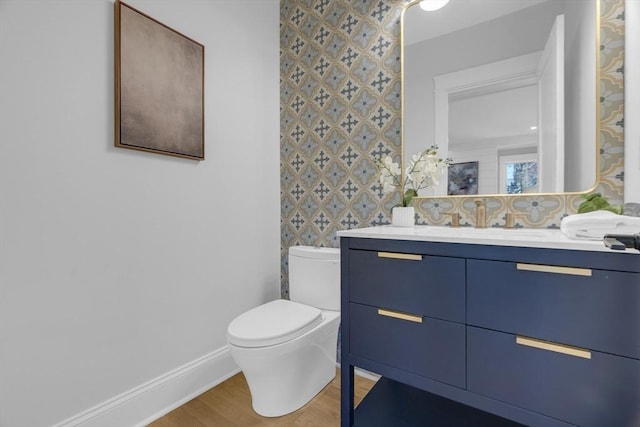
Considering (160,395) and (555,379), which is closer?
(555,379)

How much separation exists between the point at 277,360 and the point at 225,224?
2.95 ft

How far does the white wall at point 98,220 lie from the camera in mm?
1198

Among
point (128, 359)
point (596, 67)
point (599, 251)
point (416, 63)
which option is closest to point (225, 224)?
point (128, 359)

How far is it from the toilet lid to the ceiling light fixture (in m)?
1.76

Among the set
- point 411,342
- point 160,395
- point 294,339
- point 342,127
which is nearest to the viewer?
point 411,342

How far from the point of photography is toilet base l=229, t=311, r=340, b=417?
1.44m

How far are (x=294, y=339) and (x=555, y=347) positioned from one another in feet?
3.32

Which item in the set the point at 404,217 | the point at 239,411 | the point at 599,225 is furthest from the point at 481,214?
the point at 239,411

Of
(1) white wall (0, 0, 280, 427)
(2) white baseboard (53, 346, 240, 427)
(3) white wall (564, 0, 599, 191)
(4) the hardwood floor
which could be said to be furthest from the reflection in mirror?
(2) white baseboard (53, 346, 240, 427)

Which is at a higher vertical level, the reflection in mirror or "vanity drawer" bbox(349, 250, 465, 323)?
the reflection in mirror

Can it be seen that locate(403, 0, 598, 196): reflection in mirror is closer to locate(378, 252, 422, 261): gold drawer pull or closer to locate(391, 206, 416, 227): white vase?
locate(391, 206, 416, 227): white vase

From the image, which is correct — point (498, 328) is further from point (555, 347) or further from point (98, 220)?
point (98, 220)

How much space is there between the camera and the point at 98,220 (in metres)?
1.42

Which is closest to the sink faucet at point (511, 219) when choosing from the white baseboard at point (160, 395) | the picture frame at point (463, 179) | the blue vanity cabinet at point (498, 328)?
the picture frame at point (463, 179)
